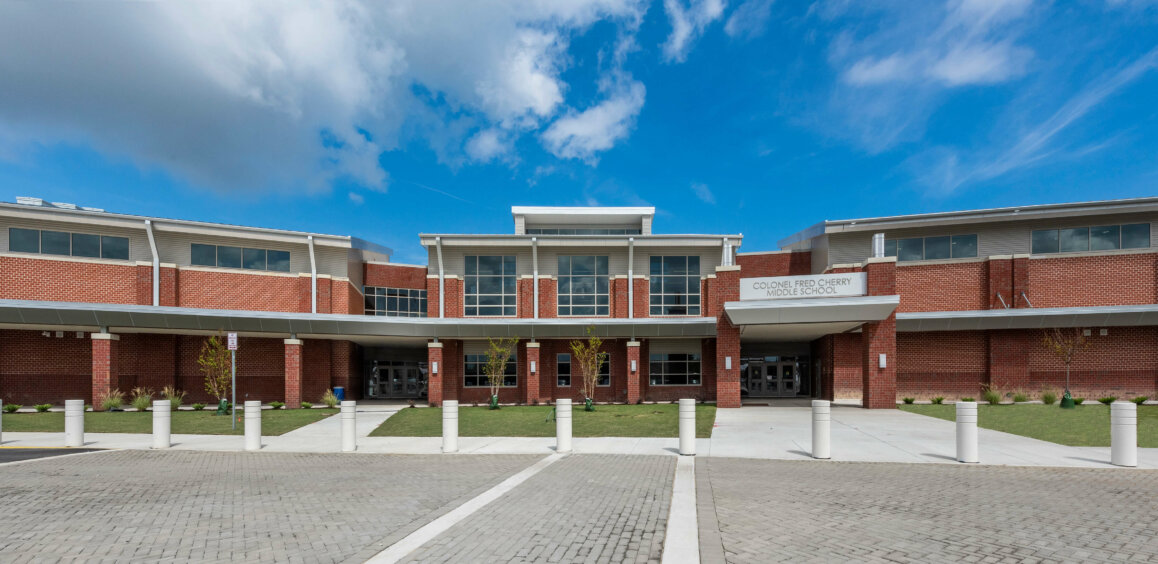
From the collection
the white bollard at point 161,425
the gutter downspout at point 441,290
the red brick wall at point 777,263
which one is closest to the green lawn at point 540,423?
the white bollard at point 161,425

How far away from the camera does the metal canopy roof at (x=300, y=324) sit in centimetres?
2327

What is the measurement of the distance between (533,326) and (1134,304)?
1074 inches

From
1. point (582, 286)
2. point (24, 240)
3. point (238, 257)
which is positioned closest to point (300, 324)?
point (238, 257)

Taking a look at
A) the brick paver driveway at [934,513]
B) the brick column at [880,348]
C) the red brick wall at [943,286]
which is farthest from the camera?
the red brick wall at [943,286]

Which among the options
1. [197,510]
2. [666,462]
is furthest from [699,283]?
[197,510]

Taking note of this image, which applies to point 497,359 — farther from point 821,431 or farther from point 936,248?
point 936,248

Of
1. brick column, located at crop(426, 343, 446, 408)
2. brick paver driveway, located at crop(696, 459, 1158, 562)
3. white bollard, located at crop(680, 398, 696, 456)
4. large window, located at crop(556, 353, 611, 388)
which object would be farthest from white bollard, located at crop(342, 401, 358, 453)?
large window, located at crop(556, 353, 611, 388)

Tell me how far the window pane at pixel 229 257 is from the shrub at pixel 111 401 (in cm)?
748

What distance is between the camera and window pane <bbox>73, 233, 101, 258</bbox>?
26469mm

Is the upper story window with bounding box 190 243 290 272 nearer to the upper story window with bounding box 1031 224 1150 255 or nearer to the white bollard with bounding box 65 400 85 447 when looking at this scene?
the white bollard with bounding box 65 400 85 447

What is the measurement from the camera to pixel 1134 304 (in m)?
26.2

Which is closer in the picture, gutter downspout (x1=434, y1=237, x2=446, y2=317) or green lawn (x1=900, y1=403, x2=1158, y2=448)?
green lawn (x1=900, y1=403, x2=1158, y2=448)

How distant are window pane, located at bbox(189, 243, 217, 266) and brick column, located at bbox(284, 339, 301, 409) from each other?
632cm

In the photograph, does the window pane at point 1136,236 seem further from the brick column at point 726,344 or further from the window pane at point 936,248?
the brick column at point 726,344
